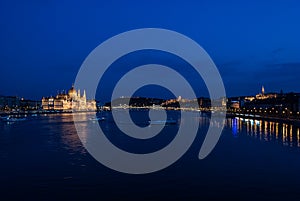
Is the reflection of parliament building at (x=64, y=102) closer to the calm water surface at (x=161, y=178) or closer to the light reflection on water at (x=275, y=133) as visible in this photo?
the light reflection on water at (x=275, y=133)

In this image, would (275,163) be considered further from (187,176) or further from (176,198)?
(176,198)

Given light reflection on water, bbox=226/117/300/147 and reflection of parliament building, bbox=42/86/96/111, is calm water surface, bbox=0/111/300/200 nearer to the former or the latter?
light reflection on water, bbox=226/117/300/147

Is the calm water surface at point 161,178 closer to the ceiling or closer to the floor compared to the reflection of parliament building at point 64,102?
closer to the floor

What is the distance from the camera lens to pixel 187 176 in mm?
14383

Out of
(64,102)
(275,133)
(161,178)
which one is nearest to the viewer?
(161,178)

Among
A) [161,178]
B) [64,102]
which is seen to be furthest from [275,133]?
[64,102]

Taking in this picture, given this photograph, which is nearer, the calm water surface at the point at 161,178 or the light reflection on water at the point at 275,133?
the calm water surface at the point at 161,178

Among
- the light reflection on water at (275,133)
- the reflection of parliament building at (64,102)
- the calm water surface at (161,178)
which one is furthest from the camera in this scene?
the reflection of parliament building at (64,102)

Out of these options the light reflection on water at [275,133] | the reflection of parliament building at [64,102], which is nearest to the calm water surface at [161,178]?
the light reflection on water at [275,133]

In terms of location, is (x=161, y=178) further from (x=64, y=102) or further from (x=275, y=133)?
(x=64, y=102)

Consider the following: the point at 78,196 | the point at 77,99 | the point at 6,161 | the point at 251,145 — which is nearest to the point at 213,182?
the point at 78,196

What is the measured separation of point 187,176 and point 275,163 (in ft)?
18.2

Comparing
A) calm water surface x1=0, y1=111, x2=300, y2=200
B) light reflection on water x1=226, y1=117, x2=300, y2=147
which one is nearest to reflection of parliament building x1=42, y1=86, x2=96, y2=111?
light reflection on water x1=226, y1=117, x2=300, y2=147

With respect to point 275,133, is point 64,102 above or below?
above
